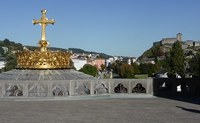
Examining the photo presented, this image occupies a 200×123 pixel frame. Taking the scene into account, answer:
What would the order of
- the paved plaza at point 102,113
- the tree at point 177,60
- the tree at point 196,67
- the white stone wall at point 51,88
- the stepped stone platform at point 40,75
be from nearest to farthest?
the paved plaza at point 102,113 < the white stone wall at point 51,88 < the stepped stone platform at point 40,75 < the tree at point 196,67 < the tree at point 177,60

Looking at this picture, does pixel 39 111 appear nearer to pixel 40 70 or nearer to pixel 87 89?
Result: pixel 87 89

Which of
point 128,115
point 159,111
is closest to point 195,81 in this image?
point 159,111

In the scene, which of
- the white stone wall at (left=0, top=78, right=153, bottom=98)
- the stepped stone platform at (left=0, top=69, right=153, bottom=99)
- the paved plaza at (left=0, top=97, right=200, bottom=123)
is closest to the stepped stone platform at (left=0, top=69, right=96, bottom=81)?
the stepped stone platform at (left=0, top=69, right=153, bottom=99)

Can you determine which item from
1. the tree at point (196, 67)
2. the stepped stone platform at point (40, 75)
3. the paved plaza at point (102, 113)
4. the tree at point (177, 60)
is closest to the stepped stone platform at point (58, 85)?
the stepped stone platform at point (40, 75)

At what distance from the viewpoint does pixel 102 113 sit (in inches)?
645

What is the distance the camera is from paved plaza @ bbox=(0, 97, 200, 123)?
47.2 ft

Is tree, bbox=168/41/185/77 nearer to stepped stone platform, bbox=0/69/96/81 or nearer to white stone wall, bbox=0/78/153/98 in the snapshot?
stepped stone platform, bbox=0/69/96/81

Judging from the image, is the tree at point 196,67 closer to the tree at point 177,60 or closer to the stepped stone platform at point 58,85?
the tree at point 177,60

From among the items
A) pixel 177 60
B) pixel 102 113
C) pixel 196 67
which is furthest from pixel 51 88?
pixel 177 60

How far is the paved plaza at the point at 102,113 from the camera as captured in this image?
14398 millimetres

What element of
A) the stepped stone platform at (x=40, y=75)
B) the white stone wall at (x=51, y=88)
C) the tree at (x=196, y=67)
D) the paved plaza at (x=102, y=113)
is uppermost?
the tree at (x=196, y=67)

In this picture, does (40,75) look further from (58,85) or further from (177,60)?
(177,60)

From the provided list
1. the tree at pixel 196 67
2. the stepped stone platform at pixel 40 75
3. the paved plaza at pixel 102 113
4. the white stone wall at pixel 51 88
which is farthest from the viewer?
the tree at pixel 196 67

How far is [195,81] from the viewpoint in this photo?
25.7m
